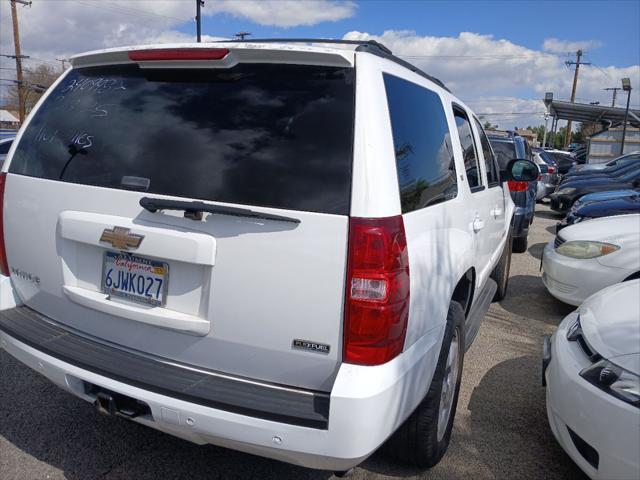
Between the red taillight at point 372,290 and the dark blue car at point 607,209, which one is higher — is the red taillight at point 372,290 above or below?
above

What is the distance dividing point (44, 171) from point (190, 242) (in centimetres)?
101

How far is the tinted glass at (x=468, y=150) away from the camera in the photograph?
3.52 metres

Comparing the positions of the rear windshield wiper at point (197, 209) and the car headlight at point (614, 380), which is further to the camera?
the car headlight at point (614, 380)

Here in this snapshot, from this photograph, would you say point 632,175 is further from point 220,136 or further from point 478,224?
point 220,136

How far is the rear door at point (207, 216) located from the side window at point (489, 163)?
8.50ft

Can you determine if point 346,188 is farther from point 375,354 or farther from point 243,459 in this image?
point 243,459

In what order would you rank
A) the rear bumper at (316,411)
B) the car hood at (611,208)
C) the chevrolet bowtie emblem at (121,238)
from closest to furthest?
the rear bumper at (316,411)
the chevrolet bowtie emblem at (121,238)
the car hood at (611,208)

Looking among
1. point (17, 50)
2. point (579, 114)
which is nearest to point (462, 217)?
point (17, 50)

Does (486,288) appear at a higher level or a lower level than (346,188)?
lower

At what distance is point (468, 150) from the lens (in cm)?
370

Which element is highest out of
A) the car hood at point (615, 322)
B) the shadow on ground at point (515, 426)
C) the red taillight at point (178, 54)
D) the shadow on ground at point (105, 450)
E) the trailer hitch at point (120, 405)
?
the red taillight at point (178, 54)

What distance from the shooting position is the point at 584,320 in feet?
9.87

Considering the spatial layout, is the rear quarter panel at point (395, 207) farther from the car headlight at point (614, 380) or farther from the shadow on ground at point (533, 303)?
the shadow on ground at point (533, 303)

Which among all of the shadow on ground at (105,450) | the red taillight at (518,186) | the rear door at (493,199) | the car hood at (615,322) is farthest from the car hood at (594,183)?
the shadow on ground at (105,450)
